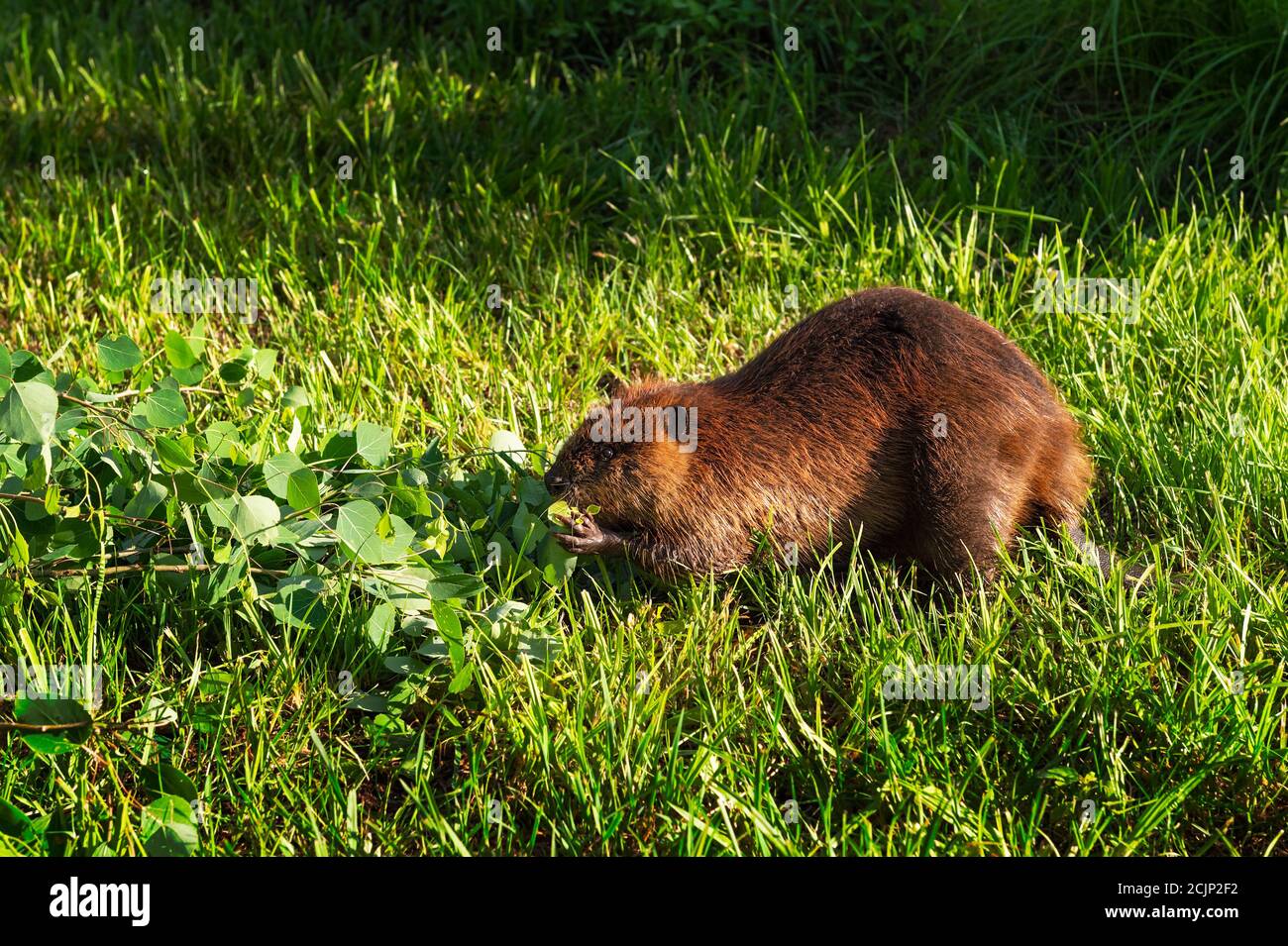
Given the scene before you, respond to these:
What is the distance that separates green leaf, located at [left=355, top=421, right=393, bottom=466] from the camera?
329 cm

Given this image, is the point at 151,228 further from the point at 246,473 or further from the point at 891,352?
the point at 891,352

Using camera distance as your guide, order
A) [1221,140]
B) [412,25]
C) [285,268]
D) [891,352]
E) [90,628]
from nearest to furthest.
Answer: [90,628] → [891,352] → [285,268] → [1221,140] → [412,25]

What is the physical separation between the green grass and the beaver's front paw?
0.14 meters

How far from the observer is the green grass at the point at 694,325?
2.74 meters

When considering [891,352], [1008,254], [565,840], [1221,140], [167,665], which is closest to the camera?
[565,840]

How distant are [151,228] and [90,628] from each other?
247 cm

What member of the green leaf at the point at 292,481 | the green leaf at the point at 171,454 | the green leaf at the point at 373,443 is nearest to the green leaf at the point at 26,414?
the green leaf at the point at 171,454

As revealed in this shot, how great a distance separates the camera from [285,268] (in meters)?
4.79

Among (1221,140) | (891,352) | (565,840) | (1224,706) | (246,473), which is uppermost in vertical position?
(1221,140)

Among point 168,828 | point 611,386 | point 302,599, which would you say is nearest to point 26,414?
point 302,599

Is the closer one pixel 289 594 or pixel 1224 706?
pixel 1224 706

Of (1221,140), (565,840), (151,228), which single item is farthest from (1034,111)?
(565,840)

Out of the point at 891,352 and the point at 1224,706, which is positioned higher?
the point at 891,352

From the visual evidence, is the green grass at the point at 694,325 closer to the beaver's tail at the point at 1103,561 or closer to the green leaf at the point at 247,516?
the beaver's tail at the point at 1103,561
